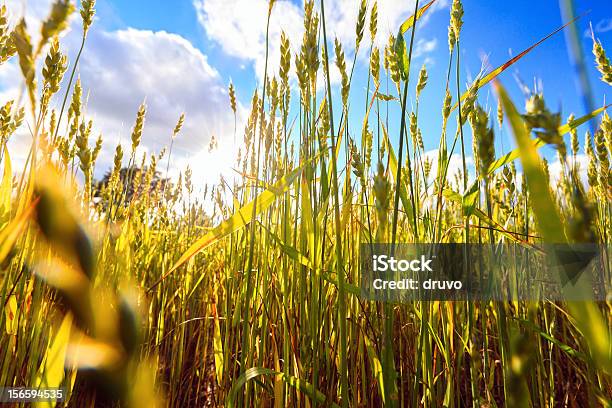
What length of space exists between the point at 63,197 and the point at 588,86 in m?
0.28

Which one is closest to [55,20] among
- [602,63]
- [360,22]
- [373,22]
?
[360,22]

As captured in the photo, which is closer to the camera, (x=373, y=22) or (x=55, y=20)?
(x=55, y=20)

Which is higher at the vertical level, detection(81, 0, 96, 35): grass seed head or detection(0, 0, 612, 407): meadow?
detection(81, 0, 96, 35): grass seed head

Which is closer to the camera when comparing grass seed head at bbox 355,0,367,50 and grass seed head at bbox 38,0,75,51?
grass seed head at bbox 38,0,75,51

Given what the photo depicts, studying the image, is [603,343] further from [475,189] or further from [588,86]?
[475,189]

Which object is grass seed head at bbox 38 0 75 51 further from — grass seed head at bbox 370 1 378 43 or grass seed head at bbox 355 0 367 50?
grass seed head at bbox 370 1 378 43

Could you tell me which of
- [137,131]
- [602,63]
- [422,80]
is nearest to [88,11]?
[137,131]

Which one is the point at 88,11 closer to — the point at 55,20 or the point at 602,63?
the point at 55,20

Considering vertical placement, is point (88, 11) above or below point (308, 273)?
above

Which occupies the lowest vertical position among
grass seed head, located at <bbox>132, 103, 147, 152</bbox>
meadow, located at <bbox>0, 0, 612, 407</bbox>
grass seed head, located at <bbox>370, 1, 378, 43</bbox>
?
meadow, located at <bbox>0, 0, 612, 407</bbox>

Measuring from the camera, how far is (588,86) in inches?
9.0

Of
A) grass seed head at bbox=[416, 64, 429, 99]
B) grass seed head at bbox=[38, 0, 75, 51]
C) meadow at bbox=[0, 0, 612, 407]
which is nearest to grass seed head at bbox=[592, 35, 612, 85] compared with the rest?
meadow at bbox=[0, 0, 612, 407]

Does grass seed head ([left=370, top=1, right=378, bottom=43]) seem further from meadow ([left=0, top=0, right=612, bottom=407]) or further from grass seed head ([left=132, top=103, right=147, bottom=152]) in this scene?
grass seed head ([left=132, top=103, right=147, bottom=152])

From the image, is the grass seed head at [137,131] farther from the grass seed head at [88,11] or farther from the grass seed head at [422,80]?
the grass seed head at [422,80]
